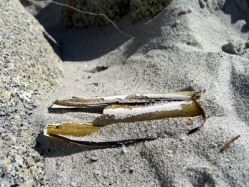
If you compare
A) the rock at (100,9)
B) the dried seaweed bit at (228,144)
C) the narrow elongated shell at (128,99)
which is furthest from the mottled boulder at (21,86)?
the dried seaweed bit at (228,144)

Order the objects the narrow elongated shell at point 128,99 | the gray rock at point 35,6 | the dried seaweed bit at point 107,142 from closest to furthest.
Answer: the dried seaweed bit at point 107,142
the narrow elongated shell at point 128,99
the gray rock at point 35,6

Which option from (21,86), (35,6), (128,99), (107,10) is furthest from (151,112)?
(35,6)

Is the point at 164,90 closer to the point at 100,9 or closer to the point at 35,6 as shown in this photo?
the point at 100,9

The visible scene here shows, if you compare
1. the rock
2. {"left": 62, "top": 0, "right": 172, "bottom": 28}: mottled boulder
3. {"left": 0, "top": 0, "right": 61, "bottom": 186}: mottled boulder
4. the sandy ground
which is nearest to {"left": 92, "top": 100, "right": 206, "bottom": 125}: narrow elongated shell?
the sandy ground

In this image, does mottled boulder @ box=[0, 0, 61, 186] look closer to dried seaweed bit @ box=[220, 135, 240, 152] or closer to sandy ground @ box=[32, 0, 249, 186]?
sandy ground @ box=[32, 0, 249, 186]

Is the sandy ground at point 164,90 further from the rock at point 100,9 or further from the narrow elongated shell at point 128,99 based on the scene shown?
the rock at point 100,9
